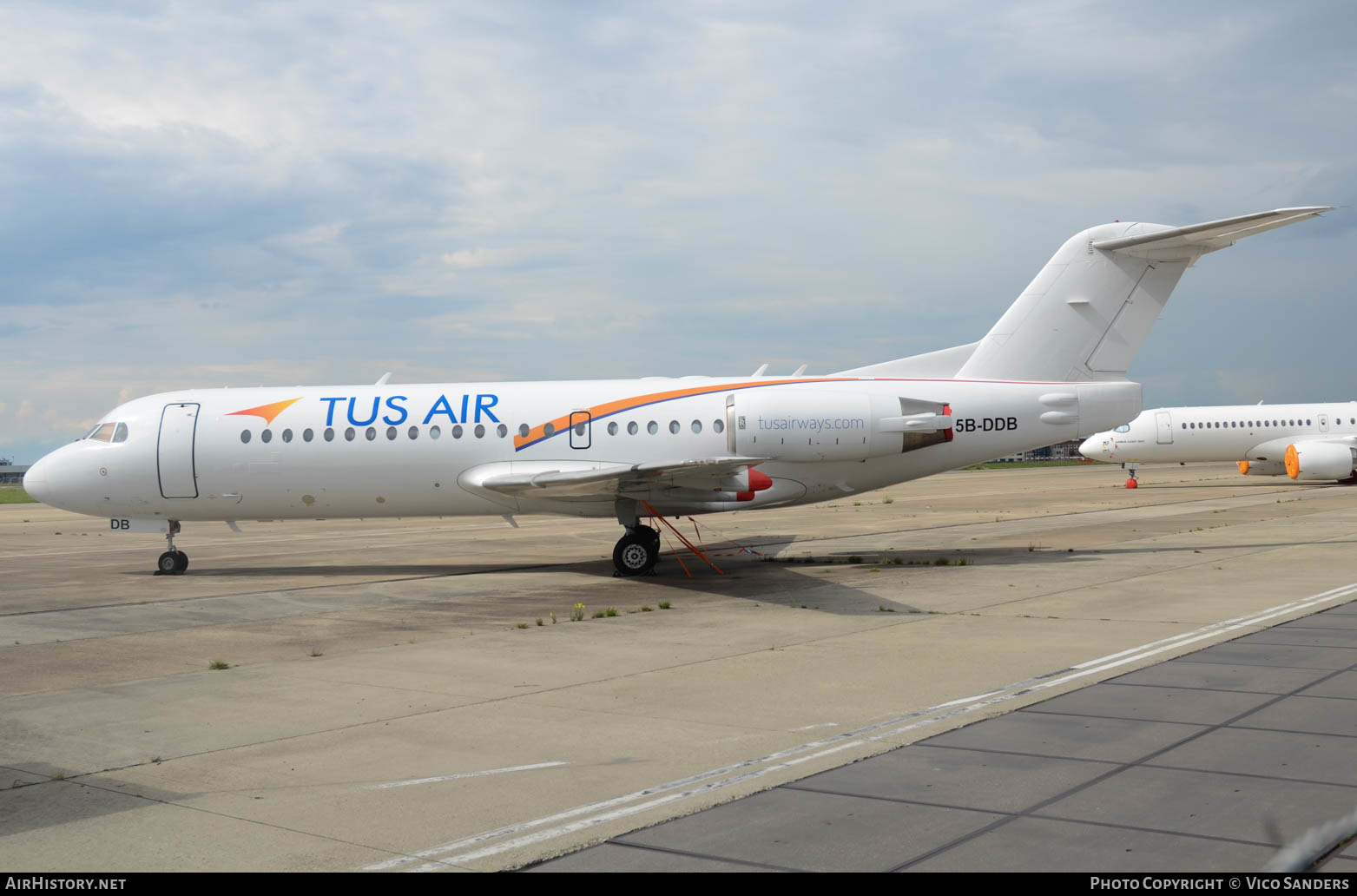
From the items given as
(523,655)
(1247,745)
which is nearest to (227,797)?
(523,655)

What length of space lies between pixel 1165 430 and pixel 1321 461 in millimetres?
5939

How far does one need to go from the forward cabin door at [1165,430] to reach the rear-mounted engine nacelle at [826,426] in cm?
3161

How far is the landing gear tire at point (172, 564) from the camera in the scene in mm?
19969

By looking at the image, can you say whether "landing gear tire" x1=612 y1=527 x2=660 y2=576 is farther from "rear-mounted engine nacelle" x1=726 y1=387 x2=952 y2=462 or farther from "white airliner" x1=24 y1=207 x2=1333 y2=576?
"rear-mounted engine nacelle" x1=726 y1=387 x2=952 y2=462

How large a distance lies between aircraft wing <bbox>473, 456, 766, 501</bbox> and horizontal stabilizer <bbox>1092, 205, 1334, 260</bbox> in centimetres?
779

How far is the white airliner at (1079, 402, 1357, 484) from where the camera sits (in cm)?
4409

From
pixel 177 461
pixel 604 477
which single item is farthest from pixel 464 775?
pixel 177 461

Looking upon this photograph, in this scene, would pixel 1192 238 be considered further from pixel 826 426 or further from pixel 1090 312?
pixel 826 426

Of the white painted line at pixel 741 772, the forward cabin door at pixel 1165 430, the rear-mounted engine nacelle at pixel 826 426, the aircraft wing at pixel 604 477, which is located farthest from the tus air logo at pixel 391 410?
the forward cabin door at pixel 1165 430

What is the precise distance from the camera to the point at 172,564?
20.0m

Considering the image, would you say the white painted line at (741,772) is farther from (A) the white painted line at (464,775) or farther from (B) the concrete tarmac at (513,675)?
(A) the white painted line at (464,775)

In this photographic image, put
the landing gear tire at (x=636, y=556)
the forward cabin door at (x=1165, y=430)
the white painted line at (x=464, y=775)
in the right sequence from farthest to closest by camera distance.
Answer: the forward cabin door at (x=1165, y=430), the landing gear tire at (x=636, y=556), the white painted line at (x=464, y=775)

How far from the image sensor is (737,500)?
1792 centimetres

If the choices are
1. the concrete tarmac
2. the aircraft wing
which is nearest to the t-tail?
the concrete tarmac
